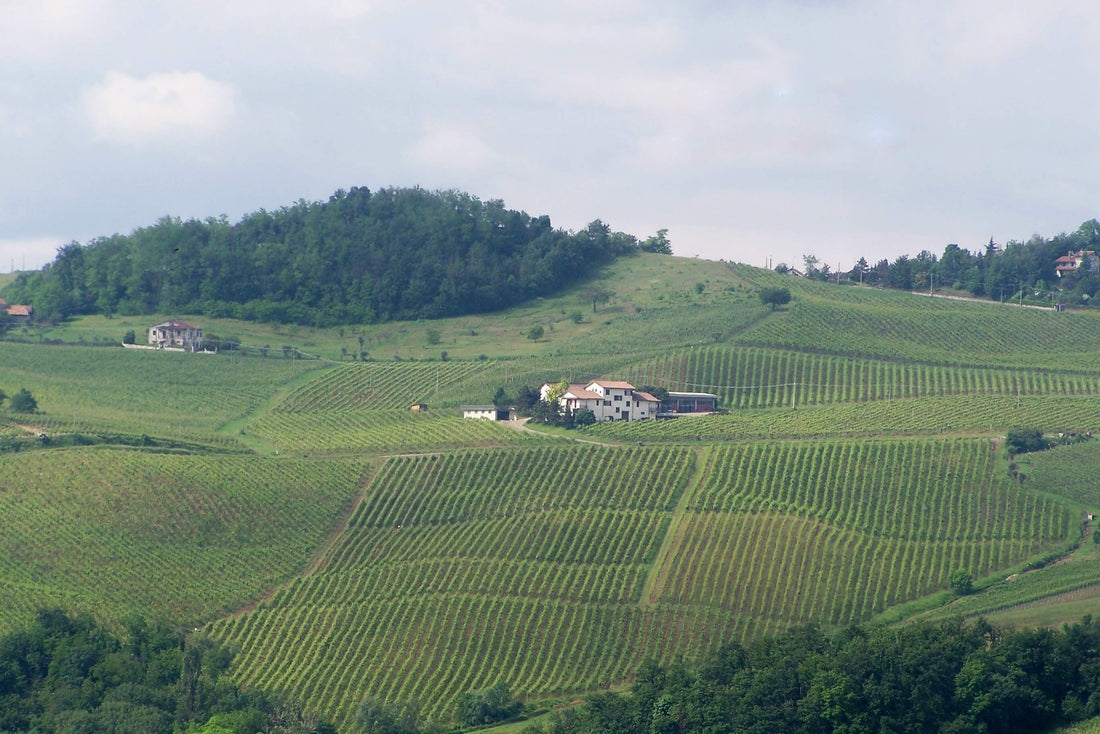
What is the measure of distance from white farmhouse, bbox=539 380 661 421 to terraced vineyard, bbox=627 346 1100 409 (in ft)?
18.1

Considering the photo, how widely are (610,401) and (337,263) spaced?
156 feet

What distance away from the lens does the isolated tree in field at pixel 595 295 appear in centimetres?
11353

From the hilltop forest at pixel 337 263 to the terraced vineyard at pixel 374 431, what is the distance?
1222 inches

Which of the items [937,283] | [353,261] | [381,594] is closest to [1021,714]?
[381,594]

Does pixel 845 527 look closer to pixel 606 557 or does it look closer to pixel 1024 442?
pixel 606 557

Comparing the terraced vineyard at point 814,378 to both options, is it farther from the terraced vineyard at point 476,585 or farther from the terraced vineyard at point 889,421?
the terraced vineyard at point 476,585

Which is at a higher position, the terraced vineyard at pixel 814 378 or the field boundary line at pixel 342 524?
the terraced vineyard at pixel 814 378

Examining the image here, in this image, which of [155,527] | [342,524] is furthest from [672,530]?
[155,527]

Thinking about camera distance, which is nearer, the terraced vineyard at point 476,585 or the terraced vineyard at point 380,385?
the terraced vineyard at point 476,585

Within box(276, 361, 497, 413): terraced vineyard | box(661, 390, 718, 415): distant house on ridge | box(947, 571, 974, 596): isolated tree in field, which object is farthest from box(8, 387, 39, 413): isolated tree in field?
box(947, 571, 974, 596): isolated tree in field

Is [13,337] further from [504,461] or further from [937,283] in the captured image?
[937,283]

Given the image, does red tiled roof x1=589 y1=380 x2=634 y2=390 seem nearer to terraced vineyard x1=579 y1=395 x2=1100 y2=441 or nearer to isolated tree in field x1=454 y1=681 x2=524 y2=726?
terraced vineyard x1=579 y1=395 x2=1100 y2=441

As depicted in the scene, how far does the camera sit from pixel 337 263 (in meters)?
123

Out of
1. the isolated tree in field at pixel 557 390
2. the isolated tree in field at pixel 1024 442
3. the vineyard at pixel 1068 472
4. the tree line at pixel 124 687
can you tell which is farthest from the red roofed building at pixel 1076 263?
the tree line at pixel 124 687
